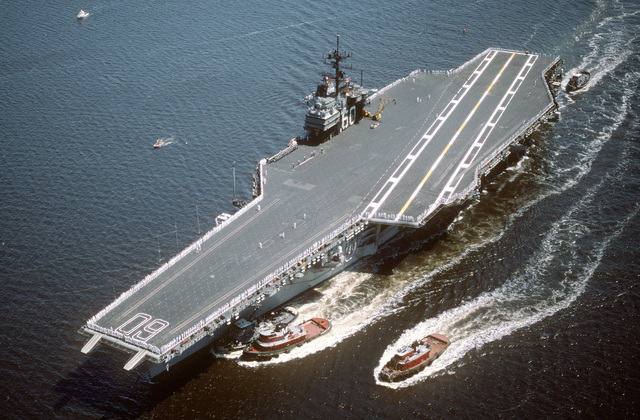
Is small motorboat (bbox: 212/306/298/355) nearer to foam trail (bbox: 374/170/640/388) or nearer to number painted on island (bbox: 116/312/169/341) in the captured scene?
number painted on island (bbox: 116/312/169/341)

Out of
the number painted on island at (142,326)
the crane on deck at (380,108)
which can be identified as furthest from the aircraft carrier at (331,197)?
the crane on deck at (380,108)

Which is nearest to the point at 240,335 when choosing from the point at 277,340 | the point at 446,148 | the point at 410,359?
the point at 277,340

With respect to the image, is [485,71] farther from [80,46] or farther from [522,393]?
[80,46]

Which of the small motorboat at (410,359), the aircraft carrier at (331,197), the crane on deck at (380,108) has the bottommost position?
the small motorboat at (410,359)

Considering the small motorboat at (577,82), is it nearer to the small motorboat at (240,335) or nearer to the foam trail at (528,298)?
the foam trail at (528,298)

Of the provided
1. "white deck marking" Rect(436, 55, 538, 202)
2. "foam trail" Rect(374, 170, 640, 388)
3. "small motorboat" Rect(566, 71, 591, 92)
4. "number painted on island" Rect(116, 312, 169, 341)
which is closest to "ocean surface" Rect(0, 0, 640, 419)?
"foam trail" Rect(374, 170, 640, 388)
